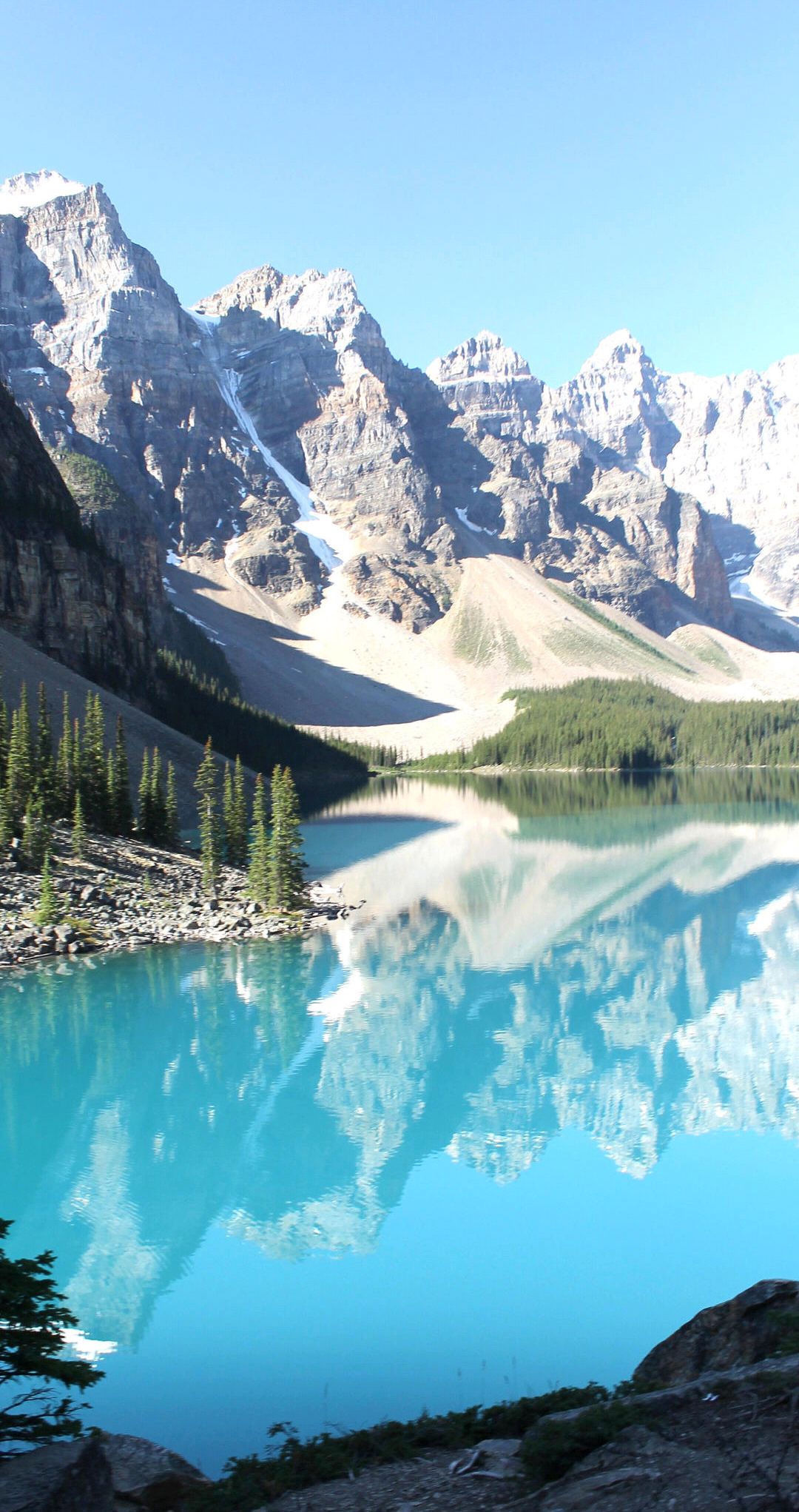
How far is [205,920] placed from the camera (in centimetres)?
4075

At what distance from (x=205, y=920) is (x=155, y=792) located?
48.9 feet

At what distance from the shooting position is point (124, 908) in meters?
41.3

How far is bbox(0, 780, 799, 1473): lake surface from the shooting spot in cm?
1320

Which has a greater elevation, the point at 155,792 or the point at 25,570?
the point at 25,570

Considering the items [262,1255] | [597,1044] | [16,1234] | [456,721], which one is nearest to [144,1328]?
[262,1255]

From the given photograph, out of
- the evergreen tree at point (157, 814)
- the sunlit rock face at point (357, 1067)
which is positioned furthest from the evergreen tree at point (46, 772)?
the sunlit rock face at point (357, 1067)

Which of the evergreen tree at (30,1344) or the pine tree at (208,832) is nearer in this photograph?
the evergreen tree at (30,1344)

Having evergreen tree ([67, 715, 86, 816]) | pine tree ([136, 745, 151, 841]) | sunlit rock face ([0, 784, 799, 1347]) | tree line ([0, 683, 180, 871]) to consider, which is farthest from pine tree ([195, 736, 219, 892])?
sunlit rock face ([0, 784, 799, 1347])

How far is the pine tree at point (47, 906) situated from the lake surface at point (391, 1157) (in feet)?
10.2

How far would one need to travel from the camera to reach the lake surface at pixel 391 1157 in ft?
43.3

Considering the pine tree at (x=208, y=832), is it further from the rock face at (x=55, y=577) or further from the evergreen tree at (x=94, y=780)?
the rock face at (x=55, y=577)

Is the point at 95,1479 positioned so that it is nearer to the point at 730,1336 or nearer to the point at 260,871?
the point at 730,1336

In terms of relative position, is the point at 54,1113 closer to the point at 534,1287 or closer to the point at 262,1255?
the point at 262,1255

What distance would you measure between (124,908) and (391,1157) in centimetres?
2420
